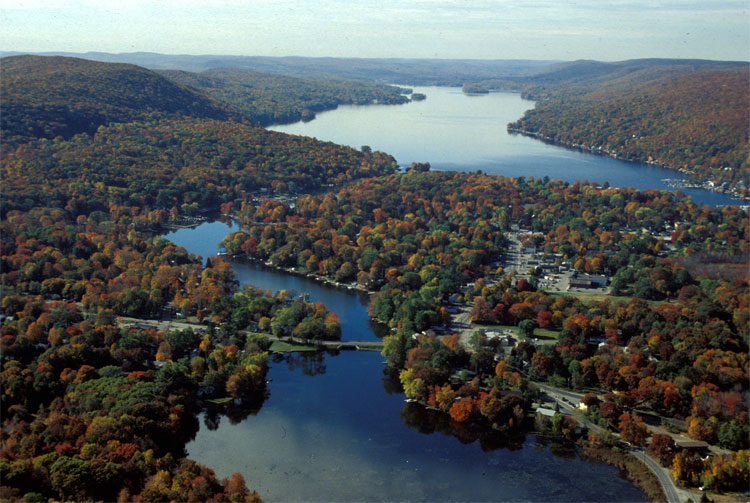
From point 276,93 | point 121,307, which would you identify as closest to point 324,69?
point 276,93

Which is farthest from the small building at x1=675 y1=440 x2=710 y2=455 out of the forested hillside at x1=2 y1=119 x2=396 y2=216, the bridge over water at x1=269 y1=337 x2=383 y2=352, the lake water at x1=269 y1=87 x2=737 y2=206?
the lake water at x1=269 y1=87 x2=737 y2=206

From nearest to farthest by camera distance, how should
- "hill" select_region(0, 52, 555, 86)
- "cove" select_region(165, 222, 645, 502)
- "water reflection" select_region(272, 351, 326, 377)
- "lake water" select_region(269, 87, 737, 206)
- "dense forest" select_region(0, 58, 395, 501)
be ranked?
"dense forest" select_region(0, 58, 395, 501), "cove" select_region(165, 222, 645, 502), "water reflection" select_region(272, 351, 326, 377), "lake water" select_region(269, 87, 737, 206), "hill" select_region(0, 52, 555, 86)

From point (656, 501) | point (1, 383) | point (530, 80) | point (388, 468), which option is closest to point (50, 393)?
point (1, 383)

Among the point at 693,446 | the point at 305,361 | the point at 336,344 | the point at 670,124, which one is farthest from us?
the point at 670,124

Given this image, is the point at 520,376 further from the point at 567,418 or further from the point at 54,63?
the point at 54,63

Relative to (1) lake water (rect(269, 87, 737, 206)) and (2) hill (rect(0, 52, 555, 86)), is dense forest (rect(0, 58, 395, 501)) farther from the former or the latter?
(2) hill (rect(0, 52, 555, 86))

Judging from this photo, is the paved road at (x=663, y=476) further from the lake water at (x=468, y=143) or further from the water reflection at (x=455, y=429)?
the lake water at (x=468, y=143)

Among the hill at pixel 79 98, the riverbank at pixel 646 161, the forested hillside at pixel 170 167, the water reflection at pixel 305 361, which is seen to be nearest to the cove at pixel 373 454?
the water reflection at pixel 305 361

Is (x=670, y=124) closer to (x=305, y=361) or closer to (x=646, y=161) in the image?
(x=646, y=161)
